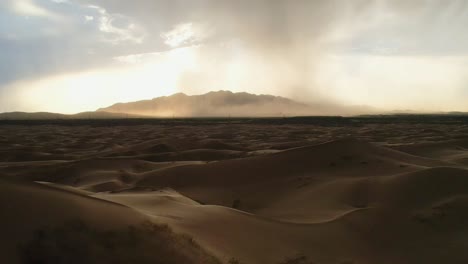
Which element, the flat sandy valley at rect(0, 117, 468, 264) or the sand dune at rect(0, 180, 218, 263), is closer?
the sand dune at rect(0, 180, 218, 263)

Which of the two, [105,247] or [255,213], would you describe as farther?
[255,213]

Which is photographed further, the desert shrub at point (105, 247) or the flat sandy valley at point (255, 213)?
the flat sandy valley at point (255, 213)

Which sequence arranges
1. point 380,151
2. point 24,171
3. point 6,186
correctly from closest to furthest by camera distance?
point 6,186
point 380,151
point 24,171

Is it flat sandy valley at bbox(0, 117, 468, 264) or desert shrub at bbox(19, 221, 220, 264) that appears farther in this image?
flat sandy valley at bbox(0, 117, 468, 264)

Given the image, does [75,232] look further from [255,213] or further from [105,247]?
[255,213]

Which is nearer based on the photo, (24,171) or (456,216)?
(456,216)

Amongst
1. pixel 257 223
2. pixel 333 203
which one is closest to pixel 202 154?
pixel 333 203

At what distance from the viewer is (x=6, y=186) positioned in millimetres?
2283

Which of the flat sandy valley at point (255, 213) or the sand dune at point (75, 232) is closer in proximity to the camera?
the sand dune at point (75, 232)

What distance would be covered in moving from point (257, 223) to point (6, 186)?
2.00 meters

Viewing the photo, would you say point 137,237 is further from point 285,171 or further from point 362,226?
point 285,171

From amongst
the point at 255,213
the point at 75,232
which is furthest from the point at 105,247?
the point at 255,213

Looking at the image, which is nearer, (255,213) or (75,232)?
(75,232)

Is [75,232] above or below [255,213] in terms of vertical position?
above
